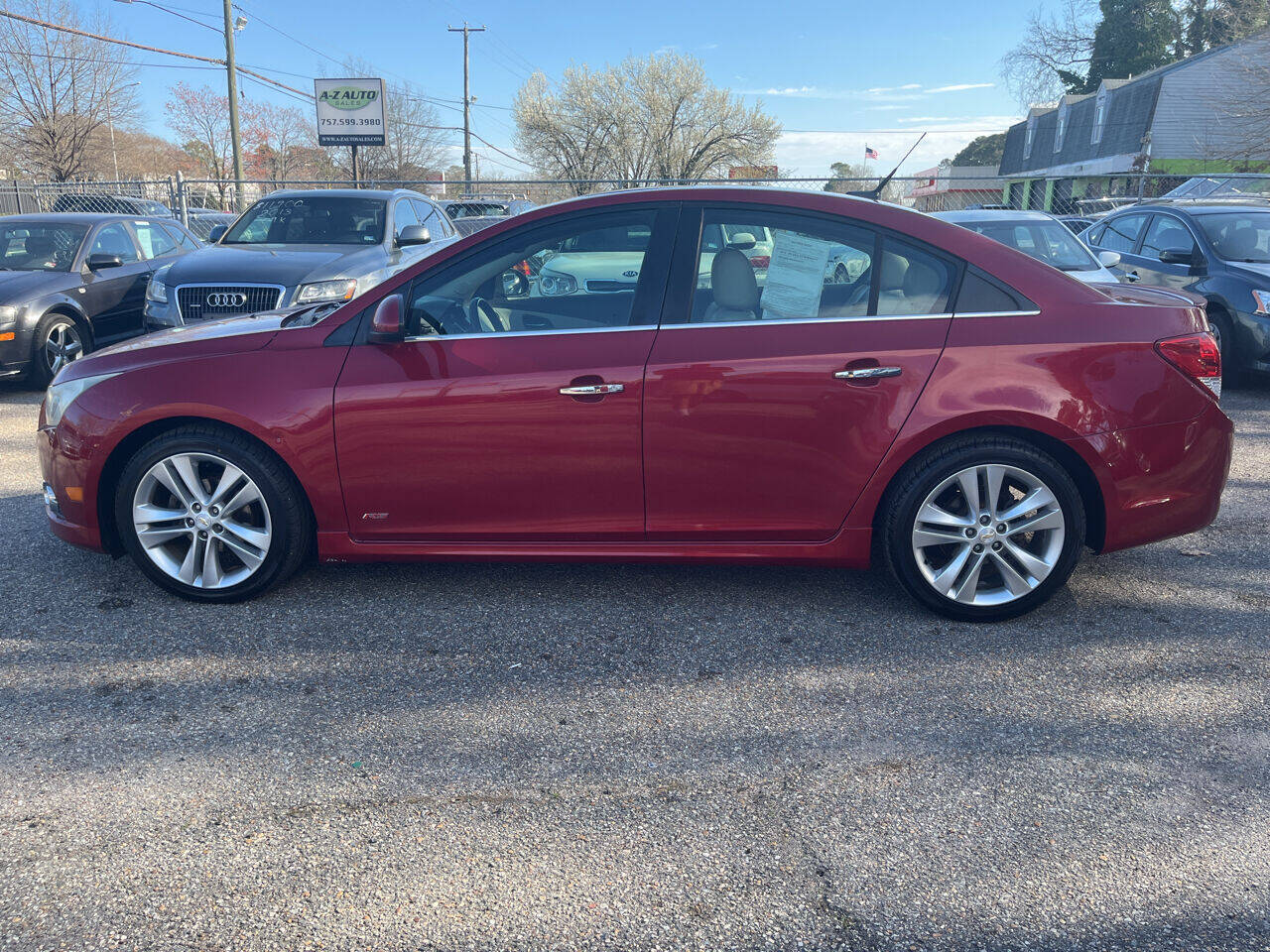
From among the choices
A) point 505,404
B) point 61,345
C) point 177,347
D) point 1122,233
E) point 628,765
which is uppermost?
point 1122,233

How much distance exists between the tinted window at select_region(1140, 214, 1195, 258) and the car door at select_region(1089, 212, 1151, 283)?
0.43ft

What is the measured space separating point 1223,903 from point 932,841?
25.8 inches

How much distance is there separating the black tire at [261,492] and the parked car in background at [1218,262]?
26.2ft

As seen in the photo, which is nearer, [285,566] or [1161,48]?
[285,566]

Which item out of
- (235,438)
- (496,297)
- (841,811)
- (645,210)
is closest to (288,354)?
(235,438)

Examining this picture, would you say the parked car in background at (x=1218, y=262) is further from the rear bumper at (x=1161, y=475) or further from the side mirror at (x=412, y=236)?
the side mirror at (x=412, y=236)

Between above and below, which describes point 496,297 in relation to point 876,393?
above

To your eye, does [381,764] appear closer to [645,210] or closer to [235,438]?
[235,438]

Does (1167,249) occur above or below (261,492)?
above

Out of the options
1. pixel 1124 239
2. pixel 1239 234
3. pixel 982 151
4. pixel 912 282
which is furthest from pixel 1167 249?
pixel 982 151

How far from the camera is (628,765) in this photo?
2.88 m

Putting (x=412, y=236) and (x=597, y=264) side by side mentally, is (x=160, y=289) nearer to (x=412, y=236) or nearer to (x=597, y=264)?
(x=412, y=236)

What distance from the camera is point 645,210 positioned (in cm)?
390

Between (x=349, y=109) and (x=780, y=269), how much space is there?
130 ft
